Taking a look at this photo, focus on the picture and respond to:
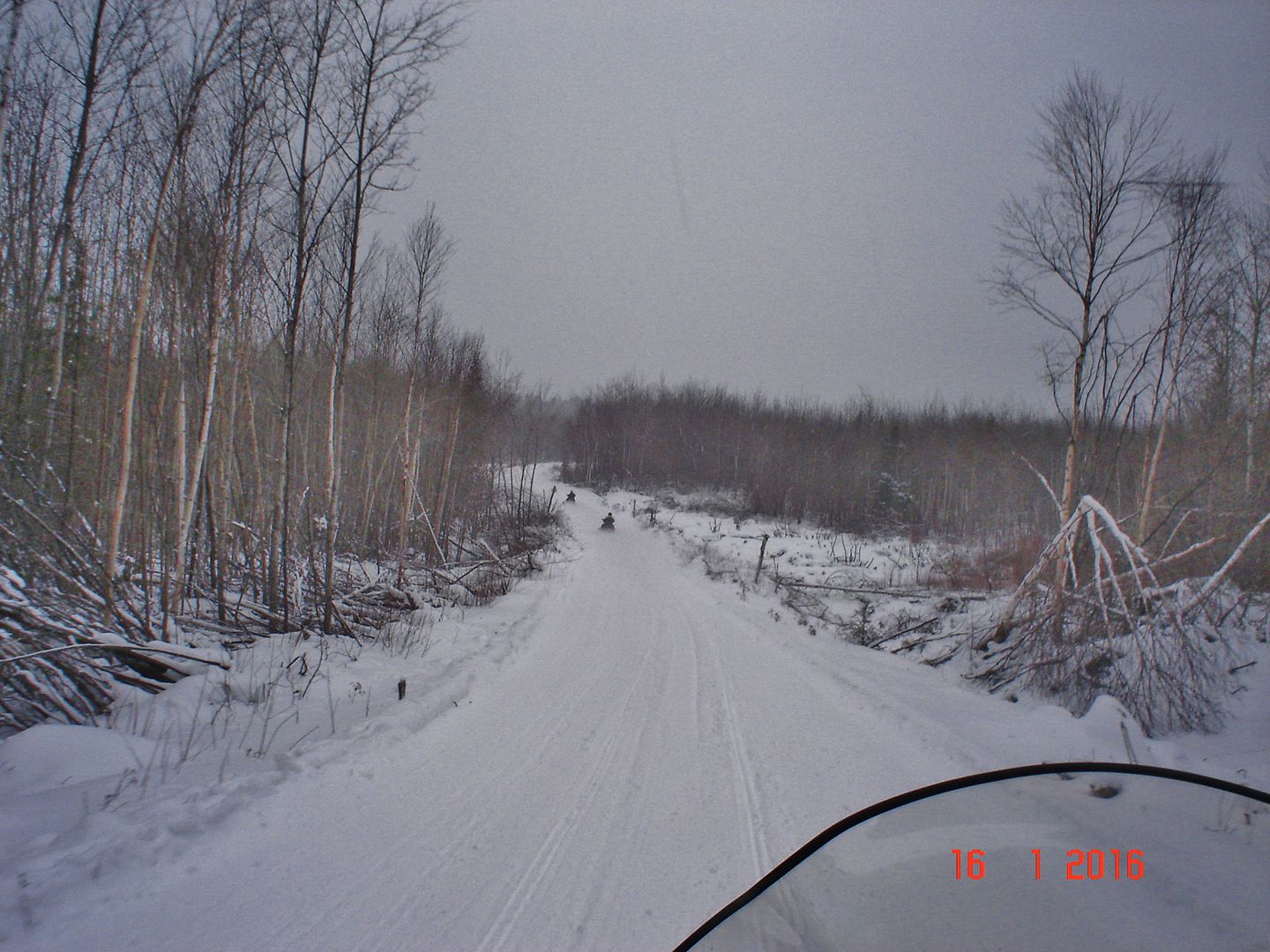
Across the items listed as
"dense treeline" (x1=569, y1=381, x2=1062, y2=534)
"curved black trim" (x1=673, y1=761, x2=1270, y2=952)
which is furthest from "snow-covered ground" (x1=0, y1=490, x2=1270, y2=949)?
"dense treeline" (x1=569, y1=381, x2=1062, y2=534)

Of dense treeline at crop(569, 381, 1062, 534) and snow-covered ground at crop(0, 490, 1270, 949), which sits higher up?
dense treeline at crop(569, 381, 1062, 534)

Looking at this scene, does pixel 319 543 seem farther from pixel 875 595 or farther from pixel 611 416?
Result: pixel 611 416

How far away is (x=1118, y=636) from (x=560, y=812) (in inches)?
232

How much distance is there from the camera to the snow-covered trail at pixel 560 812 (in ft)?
7.47

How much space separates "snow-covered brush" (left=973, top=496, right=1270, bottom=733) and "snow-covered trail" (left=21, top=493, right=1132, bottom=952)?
846 mm

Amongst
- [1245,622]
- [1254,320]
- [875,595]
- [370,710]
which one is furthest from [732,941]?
[1254,320]

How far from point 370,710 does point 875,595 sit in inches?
366

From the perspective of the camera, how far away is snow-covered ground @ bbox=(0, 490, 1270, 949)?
2.30 metres

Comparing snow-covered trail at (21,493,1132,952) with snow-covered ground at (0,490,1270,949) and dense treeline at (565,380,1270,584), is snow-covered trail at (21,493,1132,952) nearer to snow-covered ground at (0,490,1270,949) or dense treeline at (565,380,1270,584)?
snow-covered ground at (0,490,1270,949)

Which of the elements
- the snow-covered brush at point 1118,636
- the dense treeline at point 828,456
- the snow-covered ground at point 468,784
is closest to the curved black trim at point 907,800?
the snow-covered ground at point 468,784

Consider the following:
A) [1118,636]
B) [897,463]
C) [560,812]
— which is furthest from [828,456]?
[560,812]

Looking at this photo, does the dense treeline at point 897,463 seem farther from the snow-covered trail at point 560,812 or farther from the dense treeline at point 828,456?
the snow-covered trail at point 560,812

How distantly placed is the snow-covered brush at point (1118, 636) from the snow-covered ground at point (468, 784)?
34 centimetres

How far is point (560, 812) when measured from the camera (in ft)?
10.8
